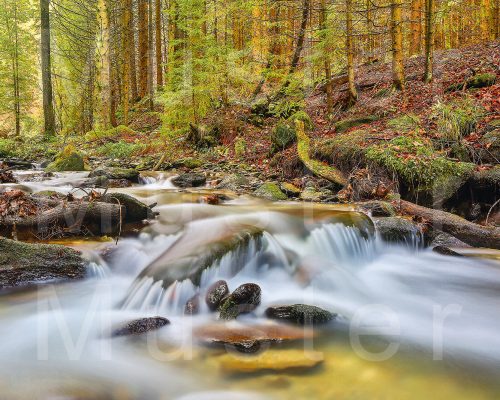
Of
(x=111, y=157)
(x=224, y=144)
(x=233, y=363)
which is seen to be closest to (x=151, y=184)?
(x=224, y=144)

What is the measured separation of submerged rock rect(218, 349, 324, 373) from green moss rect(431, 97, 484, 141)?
19.0ft

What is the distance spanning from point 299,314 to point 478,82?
7950 mm

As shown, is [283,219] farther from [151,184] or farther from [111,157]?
[111,157]

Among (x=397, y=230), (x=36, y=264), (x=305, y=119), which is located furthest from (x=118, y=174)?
(x=397, y=230)

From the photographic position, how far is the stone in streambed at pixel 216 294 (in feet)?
12.1

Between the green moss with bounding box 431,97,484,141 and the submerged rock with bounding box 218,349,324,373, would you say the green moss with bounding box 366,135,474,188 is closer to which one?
the green moss with bounding box 431,97,484,141

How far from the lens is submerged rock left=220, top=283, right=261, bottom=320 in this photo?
3.51 meters

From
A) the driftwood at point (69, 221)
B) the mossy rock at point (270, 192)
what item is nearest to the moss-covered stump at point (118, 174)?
the mossy rock at point (270, 192)

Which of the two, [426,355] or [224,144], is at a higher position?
[224,144]

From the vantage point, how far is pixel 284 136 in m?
9.80

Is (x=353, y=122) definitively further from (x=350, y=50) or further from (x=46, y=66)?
(x=46, y=66)

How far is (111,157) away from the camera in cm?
1399

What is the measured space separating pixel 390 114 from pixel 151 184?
5.94m

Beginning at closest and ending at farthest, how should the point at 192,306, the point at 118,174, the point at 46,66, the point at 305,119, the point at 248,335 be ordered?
the point at 248,335, the point at 192,306, the point at 118,174, the point at 305,119, the point at 46,66
